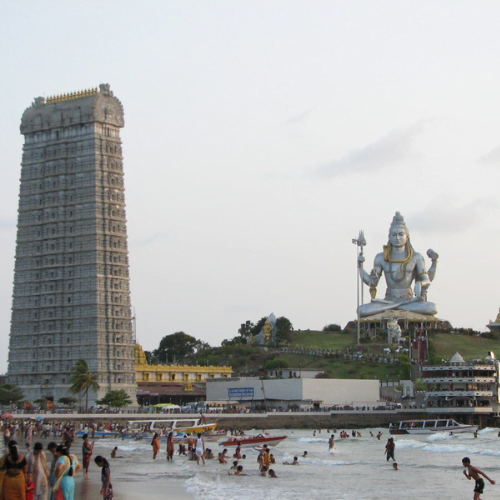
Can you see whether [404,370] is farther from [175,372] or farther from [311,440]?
[311,440]

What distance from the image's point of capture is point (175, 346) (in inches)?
5920

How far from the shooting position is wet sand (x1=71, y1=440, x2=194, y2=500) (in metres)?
35.9

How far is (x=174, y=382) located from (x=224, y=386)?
34.1 feet

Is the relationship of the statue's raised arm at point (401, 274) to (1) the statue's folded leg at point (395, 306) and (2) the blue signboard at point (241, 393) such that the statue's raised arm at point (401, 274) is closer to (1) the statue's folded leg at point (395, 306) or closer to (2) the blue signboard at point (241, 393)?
(1) the statue's folded leg at point (395, 306)

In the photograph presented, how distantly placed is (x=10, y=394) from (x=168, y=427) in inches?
947

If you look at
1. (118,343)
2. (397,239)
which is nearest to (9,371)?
(118,343)

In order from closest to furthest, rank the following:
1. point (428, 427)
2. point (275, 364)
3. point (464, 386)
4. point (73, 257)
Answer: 1. point (428, 427)
2. point (73, 257)
3. point (464, 386)
4. point (275, 364)

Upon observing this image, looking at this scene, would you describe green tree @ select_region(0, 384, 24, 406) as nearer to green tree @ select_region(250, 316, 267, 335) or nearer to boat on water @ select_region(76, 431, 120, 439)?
boat on water @ select_region(76, 431, 120, 439)

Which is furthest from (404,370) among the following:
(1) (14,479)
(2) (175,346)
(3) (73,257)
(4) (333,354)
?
(1) (14,479)

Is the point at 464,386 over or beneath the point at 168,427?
over

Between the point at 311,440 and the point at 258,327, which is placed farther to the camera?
the point at 258,327

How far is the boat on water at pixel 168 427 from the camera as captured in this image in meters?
73.3

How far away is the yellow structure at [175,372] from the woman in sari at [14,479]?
91843 millimetres

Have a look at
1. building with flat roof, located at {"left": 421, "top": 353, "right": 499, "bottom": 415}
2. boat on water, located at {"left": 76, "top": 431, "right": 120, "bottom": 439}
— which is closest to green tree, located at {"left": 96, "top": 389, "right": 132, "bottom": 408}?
boat on water, located at {"left": 76, "top": 431, "right": 120, "bottom": 439}
